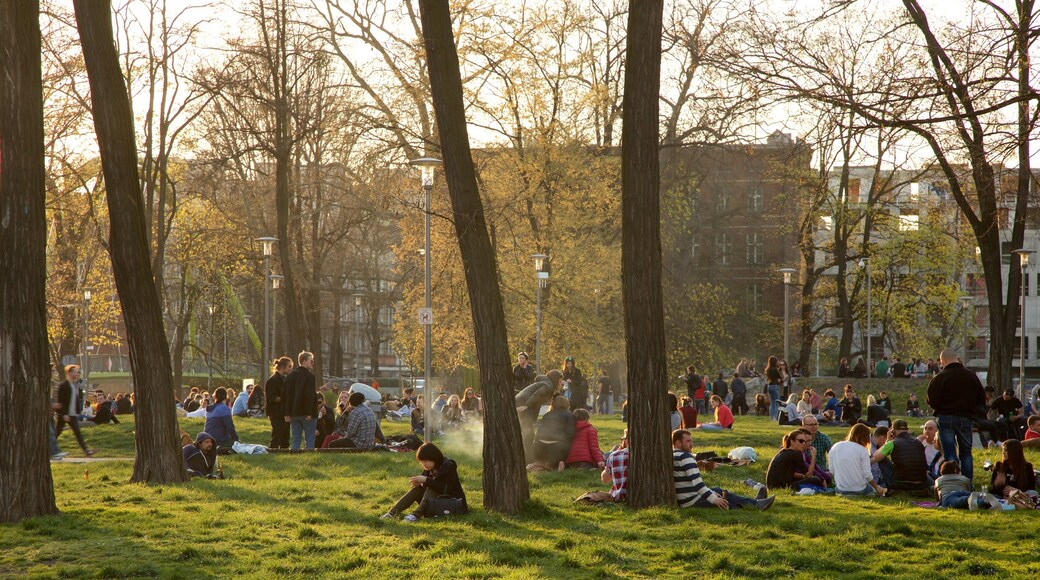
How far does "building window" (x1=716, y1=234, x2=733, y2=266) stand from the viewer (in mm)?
56281

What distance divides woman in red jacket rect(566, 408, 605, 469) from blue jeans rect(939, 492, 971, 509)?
550cm

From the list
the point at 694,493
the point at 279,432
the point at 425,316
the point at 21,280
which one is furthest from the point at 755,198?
the point at 21,280

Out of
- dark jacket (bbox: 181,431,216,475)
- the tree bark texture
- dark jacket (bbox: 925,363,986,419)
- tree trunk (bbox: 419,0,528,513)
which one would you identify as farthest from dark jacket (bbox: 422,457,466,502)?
dark jacket (bbox: 925,363,986,419)

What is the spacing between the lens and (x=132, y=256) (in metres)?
15.9

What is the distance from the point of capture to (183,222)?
53.0m

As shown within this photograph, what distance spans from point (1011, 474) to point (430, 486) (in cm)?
726

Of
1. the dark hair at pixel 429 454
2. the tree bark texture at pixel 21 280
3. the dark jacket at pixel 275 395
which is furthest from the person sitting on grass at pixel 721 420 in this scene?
the tree bark texture at pixel 21 280

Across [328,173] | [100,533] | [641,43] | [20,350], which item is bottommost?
[100,533]

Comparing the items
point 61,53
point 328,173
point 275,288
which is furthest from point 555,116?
point 275,288

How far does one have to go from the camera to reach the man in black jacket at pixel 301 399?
20.7 metres

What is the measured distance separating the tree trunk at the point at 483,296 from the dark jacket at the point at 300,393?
27.0ft

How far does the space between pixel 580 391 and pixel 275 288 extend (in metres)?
20.2

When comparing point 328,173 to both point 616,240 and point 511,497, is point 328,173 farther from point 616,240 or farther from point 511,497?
point 511,497

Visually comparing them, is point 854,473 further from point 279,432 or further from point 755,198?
point 755,198
